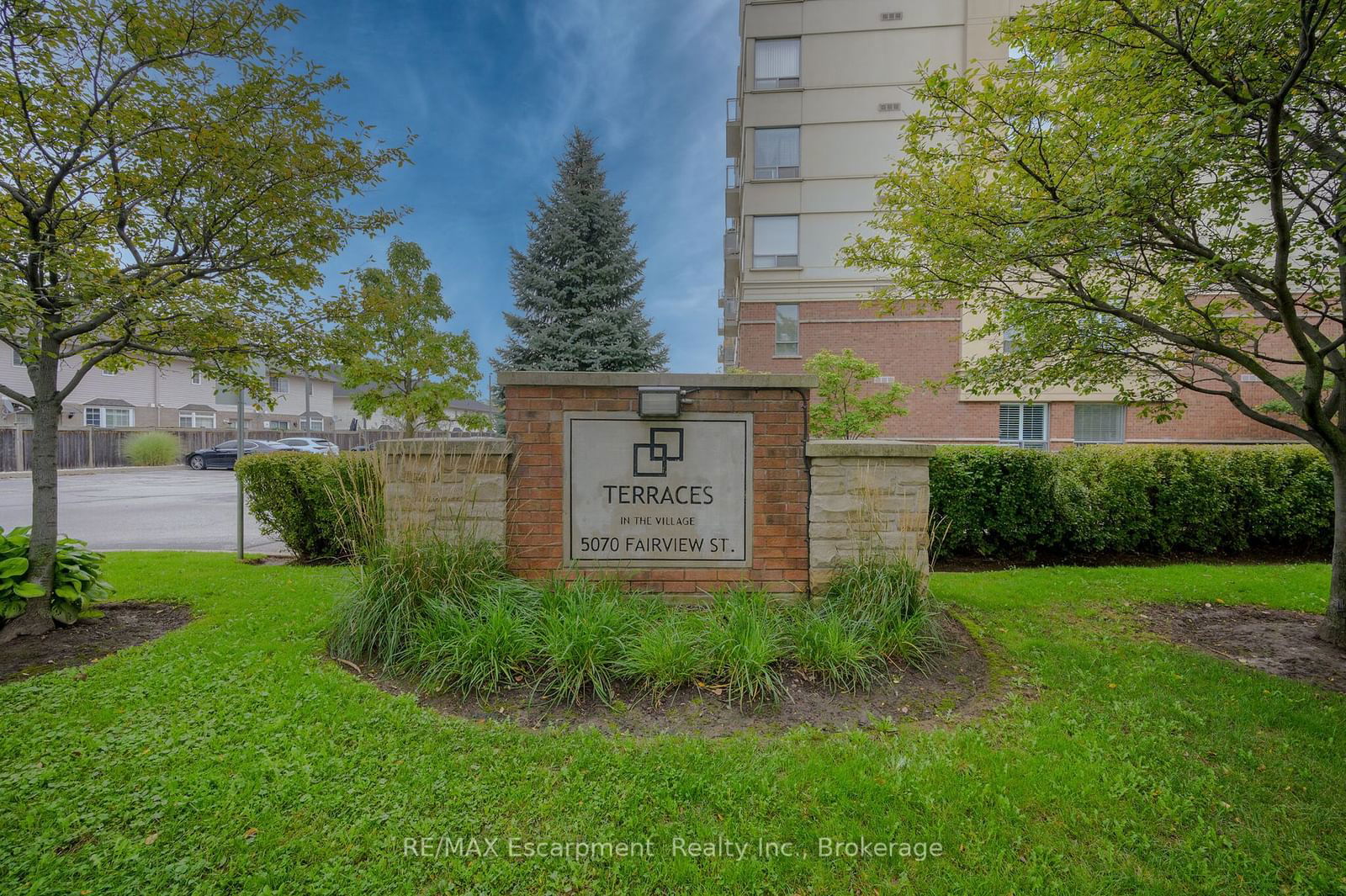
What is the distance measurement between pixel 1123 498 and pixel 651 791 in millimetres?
6894

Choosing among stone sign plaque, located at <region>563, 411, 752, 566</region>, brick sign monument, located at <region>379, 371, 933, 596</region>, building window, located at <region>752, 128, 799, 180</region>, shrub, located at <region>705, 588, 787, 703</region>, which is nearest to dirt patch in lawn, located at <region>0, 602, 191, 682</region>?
brick sign monument, located at <region>379, 371, 933, 596</region>

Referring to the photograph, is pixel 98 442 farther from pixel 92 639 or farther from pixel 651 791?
pixel 651 791

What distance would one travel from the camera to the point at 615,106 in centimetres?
1420

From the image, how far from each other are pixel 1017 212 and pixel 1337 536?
343 centimetres

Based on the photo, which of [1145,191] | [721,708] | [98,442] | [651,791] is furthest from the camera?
[98,442]

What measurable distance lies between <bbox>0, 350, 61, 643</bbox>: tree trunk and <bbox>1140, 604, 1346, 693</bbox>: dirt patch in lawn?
8448 millimetres

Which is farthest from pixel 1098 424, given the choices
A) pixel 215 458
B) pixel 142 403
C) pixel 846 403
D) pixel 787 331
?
pixel 142 403

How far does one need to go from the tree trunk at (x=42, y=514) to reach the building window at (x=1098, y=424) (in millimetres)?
21220

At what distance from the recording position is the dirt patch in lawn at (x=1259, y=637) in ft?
11.1

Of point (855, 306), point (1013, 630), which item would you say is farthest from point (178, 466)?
point (1013, 630)

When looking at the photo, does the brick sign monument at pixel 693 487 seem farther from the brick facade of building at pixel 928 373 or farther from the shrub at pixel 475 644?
the brick facade of building at pixel 928 373

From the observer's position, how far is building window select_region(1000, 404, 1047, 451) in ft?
53.9

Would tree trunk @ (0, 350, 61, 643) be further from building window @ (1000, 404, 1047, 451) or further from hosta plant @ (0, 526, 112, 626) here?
building window @ (1000, 404, 1047, 451)

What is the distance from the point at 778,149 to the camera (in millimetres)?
18078
